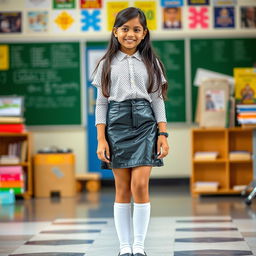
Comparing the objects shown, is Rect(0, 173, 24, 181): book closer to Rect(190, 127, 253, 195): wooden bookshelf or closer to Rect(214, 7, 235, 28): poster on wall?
Rect(190, 127, 253, 195): wooden bookshelf

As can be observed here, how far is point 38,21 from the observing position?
8609mm

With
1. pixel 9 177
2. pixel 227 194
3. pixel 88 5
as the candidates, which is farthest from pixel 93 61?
pixel 227 194

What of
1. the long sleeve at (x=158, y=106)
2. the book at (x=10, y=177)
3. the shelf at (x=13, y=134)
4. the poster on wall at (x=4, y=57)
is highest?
the poster on wall at (x=4, y=57)

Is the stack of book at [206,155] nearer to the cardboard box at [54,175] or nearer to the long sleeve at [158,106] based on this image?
the cardboard box at [54,175]

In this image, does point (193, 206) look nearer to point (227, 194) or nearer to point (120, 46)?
point (227, 194)

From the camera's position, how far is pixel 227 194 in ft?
24.6

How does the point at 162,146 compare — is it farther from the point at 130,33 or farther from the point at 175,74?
the point at 175,74

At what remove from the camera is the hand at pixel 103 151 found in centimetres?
307

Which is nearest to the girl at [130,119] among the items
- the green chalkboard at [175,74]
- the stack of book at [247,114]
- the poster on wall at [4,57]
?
the stack of book at [247,114]

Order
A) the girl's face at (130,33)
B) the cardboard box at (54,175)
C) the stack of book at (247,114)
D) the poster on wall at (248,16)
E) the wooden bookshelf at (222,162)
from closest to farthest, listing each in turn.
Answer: the girl's face at (130,33) < the stack of book at (247,114) < the wooden bookshelf at (222,162) < the cardboard box at (54,175) < the poster on wall at (248,16)

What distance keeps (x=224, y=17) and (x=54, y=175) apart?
9.48 feet

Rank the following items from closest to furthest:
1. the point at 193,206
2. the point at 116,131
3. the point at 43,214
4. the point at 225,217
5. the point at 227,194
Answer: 1. the point at 116,131
2. the point at 225,217
3. the point at 43,214
4. the point at 193,206
5. the point at 227,194

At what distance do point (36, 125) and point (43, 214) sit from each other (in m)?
2.87

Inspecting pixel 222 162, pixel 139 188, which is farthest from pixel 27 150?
pixel 139 188
